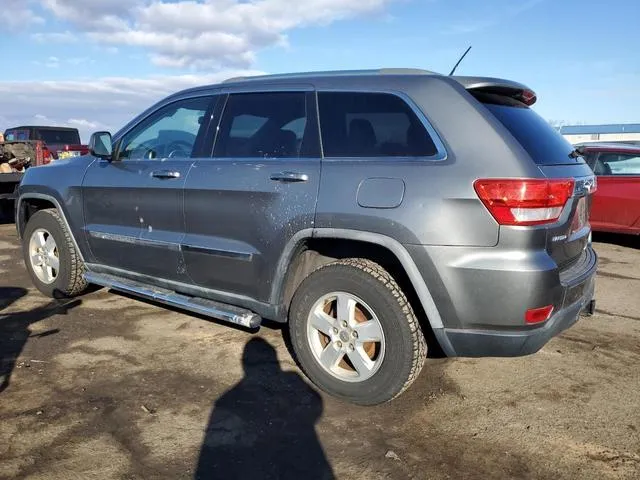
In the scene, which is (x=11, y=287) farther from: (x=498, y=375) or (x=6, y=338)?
(x=498, y=375)

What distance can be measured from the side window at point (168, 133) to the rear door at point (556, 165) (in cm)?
213

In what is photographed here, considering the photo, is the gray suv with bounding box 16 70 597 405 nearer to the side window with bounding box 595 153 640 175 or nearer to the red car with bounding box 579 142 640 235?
the red car with bounding box 579 142 640 235

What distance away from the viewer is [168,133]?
4328mm

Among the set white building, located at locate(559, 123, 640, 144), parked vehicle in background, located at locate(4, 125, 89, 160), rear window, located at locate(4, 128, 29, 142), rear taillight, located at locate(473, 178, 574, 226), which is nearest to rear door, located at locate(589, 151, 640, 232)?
rear taillight, located at locate(473, 178, 574, 226)

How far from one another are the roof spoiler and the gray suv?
0.04 feet

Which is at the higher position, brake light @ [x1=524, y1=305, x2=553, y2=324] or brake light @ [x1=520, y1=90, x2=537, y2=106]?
brake light @ [x1=520, y1=90, x2=537, y2=106]

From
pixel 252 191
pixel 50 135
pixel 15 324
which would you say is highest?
pixel 50 135

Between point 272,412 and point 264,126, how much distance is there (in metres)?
1.88

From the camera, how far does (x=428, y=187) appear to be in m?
2.86

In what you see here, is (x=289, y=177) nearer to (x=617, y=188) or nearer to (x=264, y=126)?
(x=264, y=126)

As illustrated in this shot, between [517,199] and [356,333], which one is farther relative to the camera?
[356,333]

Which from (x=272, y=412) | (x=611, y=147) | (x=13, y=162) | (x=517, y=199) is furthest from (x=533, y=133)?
(x=13, y=162)

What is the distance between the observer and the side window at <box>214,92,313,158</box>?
139 inches

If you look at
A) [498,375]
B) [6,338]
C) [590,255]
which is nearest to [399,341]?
[498,375]
